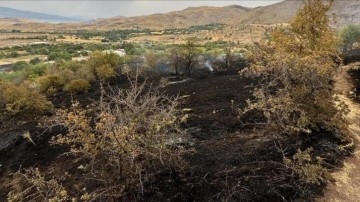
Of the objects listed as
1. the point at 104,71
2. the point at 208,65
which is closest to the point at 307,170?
the point at 104,71

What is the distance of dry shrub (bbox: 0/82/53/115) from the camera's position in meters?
21.8

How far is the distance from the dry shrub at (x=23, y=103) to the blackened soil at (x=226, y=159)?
8.82 ft

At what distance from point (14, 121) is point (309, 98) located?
1589 cm

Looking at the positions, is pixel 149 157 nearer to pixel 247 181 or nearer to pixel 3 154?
pixel 247 181

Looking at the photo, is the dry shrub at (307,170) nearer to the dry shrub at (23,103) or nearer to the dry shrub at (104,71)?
the dry shrub at (23,103)

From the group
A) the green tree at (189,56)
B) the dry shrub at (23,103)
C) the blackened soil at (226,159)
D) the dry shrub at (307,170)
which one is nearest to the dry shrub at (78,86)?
the dry shrub at (23,103)

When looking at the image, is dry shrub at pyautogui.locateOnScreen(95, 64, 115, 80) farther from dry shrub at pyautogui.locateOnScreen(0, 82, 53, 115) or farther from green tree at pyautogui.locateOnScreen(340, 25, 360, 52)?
green tree at pyautogui.locateOnScreen(340, 25, 360, 52)

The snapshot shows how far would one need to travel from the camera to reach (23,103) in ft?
71.8

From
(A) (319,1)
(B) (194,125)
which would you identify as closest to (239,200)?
(B) (194,125)

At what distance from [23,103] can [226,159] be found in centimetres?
1431

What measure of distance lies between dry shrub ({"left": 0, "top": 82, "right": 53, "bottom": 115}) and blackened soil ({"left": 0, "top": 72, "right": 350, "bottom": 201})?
106 inches

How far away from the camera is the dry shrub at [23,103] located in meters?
21.8

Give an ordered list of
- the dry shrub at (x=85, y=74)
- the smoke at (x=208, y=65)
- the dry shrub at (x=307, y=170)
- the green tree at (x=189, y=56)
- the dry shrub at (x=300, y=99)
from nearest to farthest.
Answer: the dry shrub at (x=307, y=170) → the dry shrub at (x=300, y=99) → the green tree at (x=189, y=56) → the dry shrub at (x=85, y=74) → the smoke at (x=208, y=65)

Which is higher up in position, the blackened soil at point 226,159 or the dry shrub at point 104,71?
the blackened soil at point 226,159
